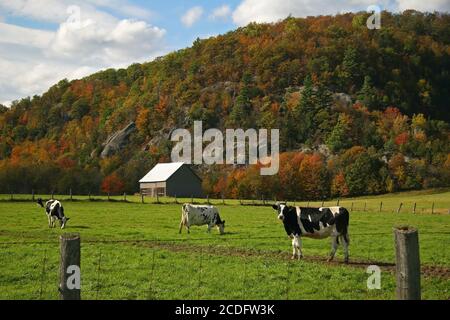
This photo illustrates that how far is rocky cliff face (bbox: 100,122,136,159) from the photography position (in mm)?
157375

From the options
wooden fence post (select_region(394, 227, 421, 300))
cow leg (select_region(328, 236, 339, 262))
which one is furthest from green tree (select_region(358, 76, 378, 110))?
wooden fence post (select_region(394, 227, 421, 300))

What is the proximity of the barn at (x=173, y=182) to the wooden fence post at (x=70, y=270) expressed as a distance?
83.9 m

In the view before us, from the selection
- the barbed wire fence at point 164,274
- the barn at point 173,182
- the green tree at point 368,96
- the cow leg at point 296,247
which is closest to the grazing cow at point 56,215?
the barbed wire fence at point 164,274

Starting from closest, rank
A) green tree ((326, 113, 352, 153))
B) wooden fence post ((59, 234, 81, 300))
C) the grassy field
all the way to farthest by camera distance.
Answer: wooden fence post ((59, 234, 81, 300))
the grassy field
green tree ((326, 113, 352, 153))

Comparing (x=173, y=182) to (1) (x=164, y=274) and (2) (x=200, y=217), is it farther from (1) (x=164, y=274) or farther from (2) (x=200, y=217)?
(1) (x=164, y=274)

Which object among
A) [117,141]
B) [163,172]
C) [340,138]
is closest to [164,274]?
[163,172]

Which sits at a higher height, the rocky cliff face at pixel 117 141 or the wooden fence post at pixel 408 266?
the rocky cliff face at pixel 117 141

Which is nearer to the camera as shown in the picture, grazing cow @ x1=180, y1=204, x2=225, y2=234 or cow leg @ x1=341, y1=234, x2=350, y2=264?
cow leg @ x1=341, y1=234, x2=350, y2=264

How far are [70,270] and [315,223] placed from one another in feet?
41.6

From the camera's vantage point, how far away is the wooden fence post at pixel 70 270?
25.4 ft

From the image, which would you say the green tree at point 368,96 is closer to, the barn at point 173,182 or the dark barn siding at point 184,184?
the barn at point 173,182

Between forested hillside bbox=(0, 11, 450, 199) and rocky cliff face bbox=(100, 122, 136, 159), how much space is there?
1.34 ft

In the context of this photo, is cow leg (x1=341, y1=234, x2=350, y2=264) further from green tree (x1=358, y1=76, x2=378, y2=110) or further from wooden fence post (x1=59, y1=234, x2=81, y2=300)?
green tree (x1=358, y1=76, x2=378, y2=110)
